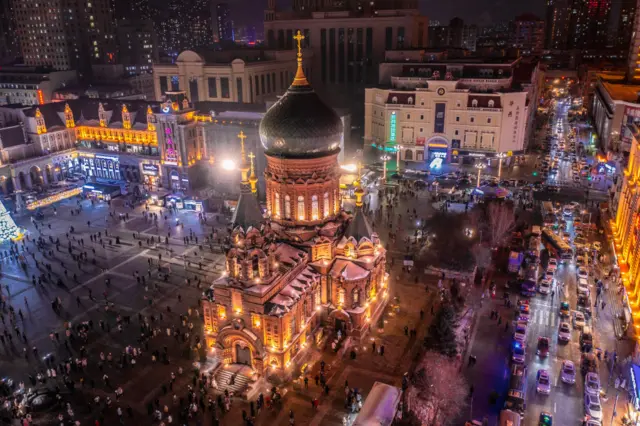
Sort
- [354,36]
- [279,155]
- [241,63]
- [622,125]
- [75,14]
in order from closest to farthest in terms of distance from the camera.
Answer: [279,155] → [622,125] → [241,63] → [354,36] → [75,14]

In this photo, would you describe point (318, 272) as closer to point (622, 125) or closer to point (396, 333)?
point (396, 333)

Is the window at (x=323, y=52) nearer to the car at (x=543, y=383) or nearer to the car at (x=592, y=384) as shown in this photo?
the car at (x=543, y=383)

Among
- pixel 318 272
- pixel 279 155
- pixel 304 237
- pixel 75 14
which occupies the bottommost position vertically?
pixel 318 272

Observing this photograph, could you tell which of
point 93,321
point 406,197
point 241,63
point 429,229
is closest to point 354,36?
point 241,63

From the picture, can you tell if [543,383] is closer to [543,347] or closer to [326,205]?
[543,347]

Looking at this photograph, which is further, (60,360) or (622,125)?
(622,125)

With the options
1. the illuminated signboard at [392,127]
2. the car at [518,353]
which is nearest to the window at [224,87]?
the illuminated signboard at [392,127]
